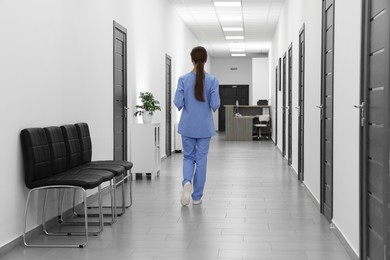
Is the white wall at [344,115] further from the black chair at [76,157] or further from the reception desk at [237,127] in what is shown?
the reception desk at [237,127]

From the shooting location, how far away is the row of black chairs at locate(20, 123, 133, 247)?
411 centimetres

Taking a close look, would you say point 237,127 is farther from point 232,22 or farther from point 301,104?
point 301,104

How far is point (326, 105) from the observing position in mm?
5223

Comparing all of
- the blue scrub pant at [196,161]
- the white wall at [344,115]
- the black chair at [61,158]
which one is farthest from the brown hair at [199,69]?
the black chair at [61,158]

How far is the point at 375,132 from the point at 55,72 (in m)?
2.77

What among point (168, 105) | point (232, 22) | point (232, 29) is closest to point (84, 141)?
point (168, 105)

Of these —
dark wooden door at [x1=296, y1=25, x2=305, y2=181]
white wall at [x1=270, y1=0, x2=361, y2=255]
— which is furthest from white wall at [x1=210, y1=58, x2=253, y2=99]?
white wall at [x1=270, y1=0, x2=361, y2=255]

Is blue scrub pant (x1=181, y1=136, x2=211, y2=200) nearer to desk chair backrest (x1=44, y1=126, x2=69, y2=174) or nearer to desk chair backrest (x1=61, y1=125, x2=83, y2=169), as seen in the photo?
desk chair backrest (x1=61, y1=125, x2=83, y2=169)

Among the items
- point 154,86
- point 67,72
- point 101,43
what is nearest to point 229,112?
point 154,86

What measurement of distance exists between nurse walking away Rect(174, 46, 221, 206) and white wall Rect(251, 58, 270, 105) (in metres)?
15.9

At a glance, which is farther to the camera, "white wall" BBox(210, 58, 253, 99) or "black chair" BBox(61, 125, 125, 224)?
"white wall" BBox(210, 58, 253, 99)

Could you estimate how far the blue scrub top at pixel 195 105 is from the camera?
5832 millimetres

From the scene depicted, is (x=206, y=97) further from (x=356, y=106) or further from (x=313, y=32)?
(x=356, y=106)

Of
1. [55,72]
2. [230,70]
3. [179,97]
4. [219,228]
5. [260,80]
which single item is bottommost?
[219,228]
